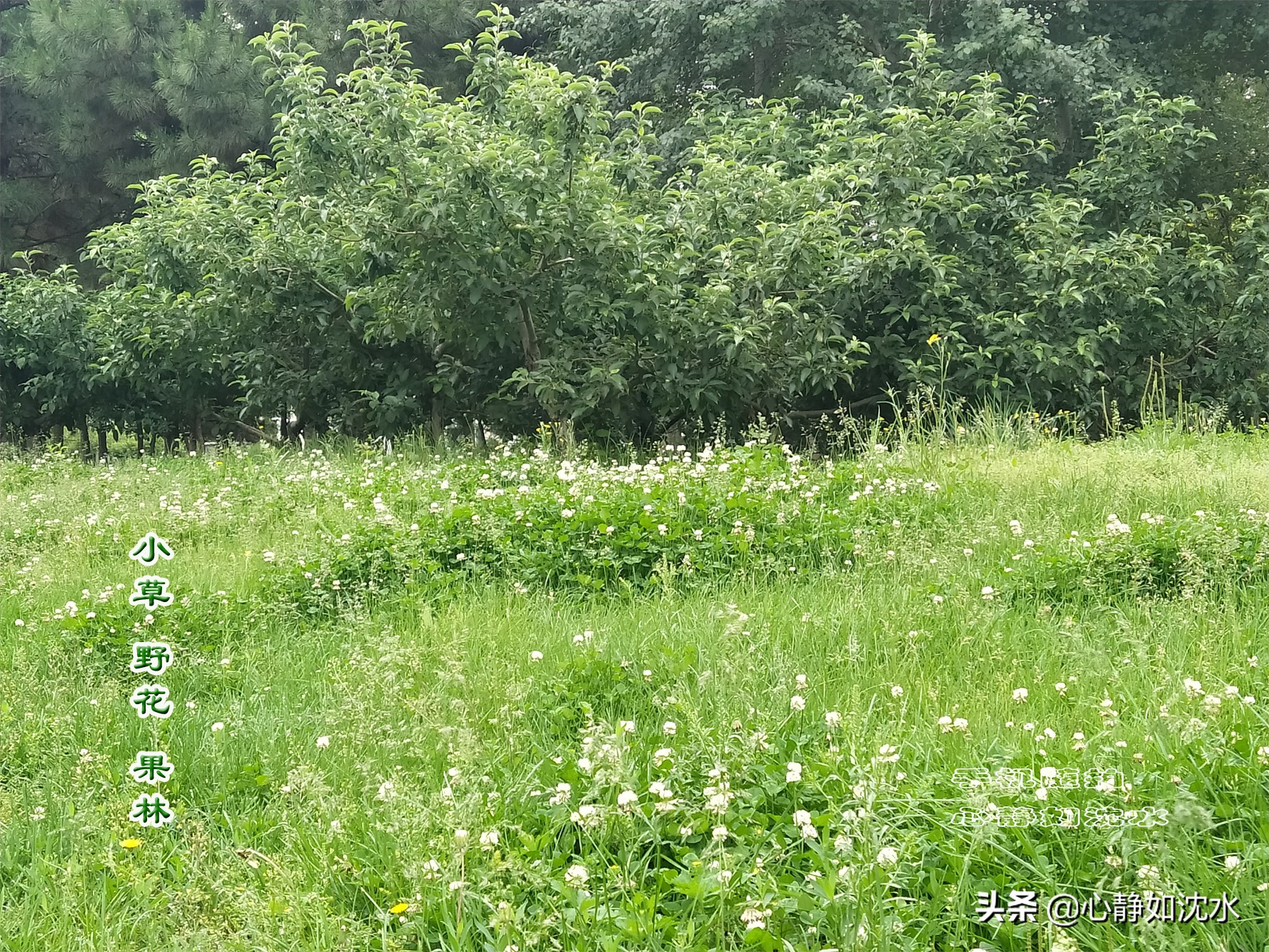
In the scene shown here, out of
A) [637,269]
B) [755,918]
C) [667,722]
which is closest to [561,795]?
[667,722]

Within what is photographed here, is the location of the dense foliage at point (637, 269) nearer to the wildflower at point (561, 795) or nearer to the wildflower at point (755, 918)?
the wildflower at point (561, 795)

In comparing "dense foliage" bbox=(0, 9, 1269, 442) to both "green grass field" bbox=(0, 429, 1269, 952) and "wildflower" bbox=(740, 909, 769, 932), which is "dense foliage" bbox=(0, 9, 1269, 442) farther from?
"wildflower" bbox=(740, 909, 769, 932)

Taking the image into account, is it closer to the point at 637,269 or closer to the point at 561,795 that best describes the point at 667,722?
the point at 561,795

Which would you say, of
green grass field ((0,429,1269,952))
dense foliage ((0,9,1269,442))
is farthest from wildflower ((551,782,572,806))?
dense foliage ((0,9,1269,442))

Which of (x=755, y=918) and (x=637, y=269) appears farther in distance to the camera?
(x=637, y=269)

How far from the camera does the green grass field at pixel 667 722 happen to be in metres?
1.84

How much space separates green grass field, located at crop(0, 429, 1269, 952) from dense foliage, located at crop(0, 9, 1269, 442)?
264 cm

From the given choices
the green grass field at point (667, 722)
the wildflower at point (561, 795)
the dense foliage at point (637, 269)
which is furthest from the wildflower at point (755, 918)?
the dense foliage at point (637, 269)

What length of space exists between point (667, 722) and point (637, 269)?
536cm

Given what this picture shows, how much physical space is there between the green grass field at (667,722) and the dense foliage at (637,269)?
2637mm

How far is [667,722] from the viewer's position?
250 centimetres

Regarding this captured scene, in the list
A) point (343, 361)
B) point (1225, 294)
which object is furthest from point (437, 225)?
point (1225, 294)

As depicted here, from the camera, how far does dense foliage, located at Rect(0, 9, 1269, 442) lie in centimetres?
720

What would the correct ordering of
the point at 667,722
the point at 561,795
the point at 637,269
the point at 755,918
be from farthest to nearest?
1. the point at 637,269
2. the point at 667,722
3. the point at 561,795
4. the point at 755,918
